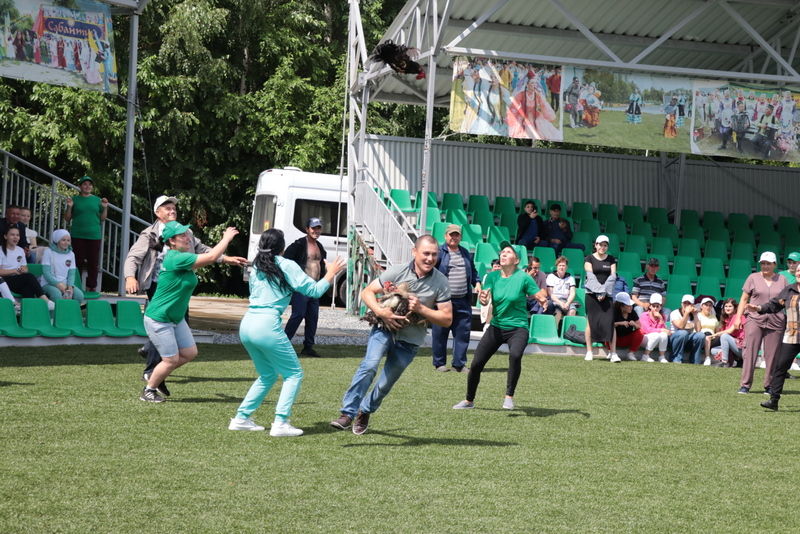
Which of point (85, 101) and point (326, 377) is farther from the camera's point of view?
point (85, 101)

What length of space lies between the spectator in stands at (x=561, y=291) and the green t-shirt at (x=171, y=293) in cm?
922

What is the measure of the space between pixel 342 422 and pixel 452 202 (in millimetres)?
14476

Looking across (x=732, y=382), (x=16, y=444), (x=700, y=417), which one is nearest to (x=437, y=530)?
(x=16, y=444)

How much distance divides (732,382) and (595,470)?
720cm

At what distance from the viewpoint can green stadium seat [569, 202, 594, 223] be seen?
78.5 feet

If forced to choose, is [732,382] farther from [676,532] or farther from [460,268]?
[676,532]

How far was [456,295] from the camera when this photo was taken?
1359 cm

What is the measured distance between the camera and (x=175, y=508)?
20.0 ft

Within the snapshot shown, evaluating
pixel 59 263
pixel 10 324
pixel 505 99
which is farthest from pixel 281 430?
pixel 505 99

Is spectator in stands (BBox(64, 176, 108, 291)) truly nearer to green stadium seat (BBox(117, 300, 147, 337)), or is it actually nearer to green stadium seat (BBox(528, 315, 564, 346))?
green stadium seat (BBox(117, 300, 147, 337))

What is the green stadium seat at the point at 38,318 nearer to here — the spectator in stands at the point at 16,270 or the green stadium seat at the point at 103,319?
the spectator in stands at the point at 16,270

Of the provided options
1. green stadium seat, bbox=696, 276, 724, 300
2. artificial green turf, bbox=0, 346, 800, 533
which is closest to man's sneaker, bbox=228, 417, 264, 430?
artificial green turf, bbox=0, 346, 800, 533

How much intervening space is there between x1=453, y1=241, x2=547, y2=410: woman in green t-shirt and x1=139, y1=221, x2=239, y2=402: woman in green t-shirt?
8.37 feet

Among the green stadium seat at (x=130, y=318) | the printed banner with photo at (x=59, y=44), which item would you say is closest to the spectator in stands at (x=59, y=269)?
the green stadium seat at (x=130, y=318)
